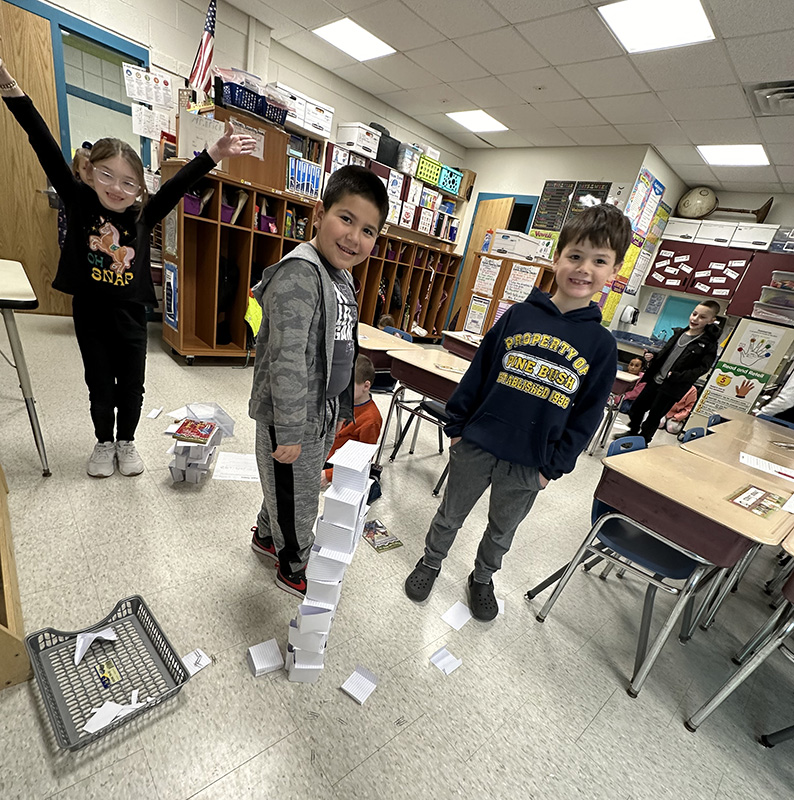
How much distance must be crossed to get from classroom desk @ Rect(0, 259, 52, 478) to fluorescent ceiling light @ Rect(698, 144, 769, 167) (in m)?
5.84

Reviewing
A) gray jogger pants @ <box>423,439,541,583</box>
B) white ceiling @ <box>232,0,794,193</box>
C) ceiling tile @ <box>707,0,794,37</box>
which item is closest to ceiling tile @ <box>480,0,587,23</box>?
white ceiling @ <box>232,0,794,193</box>

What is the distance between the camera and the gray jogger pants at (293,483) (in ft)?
3.88

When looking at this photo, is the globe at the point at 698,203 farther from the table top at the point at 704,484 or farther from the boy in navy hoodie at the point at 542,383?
the boy in navy hoodie at the point at 542,383

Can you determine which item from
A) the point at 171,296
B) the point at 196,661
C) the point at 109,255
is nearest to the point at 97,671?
the point at 196,661

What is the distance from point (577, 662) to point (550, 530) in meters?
0.85

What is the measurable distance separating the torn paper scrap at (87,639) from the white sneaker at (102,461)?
874 mm

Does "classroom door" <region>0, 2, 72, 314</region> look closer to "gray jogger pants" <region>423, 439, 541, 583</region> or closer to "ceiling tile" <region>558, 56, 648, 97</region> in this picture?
"gray jogger pants" <region>423, 439, 541, 583</region>

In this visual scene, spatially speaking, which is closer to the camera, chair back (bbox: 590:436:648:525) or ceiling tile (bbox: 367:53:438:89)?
chair back (bbox: 590:436:648:525)

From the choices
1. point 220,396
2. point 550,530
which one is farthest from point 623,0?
point 220,396

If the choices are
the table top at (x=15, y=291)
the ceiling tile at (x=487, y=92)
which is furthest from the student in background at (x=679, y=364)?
the table top at (x=15, y=291)

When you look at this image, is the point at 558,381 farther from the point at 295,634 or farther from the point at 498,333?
the point at 295,634

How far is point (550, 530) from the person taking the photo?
2.20 m

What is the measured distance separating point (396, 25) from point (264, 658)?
177 inches

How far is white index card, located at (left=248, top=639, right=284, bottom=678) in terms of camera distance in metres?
1.14
